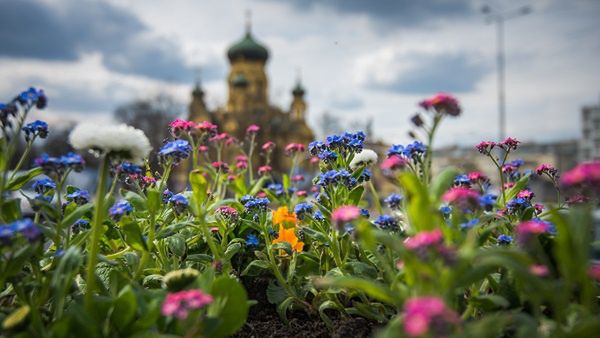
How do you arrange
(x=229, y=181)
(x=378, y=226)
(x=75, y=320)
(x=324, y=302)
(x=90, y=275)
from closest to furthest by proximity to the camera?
1. (x=75, y=320)
2. (x=90, y=275)
3. (x=378, y=226)
4. (x=324, y=302)
5. (x=229, y=181)

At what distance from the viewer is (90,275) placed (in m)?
2.00

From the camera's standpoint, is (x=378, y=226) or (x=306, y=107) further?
(x=306, y=107)

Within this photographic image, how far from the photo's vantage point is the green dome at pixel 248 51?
196ft

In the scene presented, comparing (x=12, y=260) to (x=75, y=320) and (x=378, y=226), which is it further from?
(x=378, y=226)

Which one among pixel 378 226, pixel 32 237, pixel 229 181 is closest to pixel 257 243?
pixel 378 226

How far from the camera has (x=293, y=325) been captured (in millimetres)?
2709

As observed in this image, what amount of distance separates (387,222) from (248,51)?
5965 centimetres

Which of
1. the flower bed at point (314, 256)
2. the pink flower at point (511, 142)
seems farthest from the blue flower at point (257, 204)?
the pink flower at point (511, 142)

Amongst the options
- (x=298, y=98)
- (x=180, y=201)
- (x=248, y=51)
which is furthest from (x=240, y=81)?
(x=180, y=201)

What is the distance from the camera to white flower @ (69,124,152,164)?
1896mm

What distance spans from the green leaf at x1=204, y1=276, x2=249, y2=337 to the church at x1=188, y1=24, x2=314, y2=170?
39289 mm

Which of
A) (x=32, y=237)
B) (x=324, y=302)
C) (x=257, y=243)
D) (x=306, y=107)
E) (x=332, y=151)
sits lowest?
(x=324, y=302)

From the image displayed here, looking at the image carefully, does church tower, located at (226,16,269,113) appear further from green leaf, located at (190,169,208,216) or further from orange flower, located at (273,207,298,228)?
green leaf, located at (190,169,208,216)

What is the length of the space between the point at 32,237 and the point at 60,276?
0.18 metres
